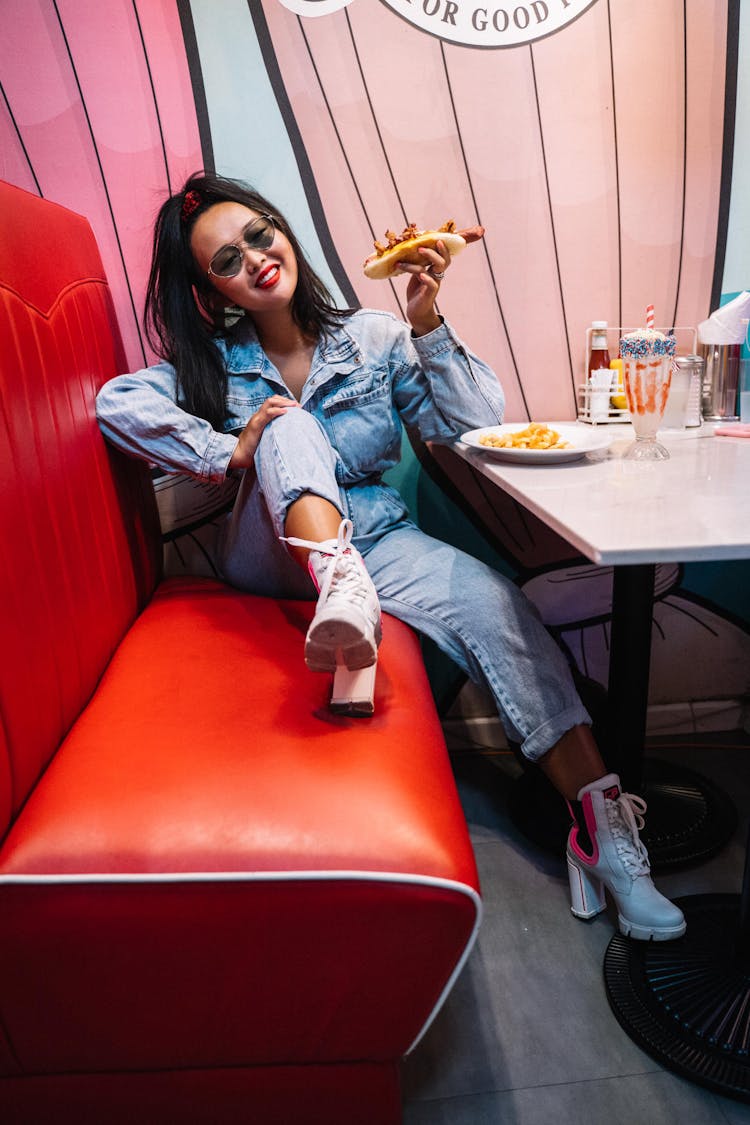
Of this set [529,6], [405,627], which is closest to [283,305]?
[405,627]

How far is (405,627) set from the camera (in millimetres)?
1525

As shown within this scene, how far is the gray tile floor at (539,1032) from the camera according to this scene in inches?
44.3

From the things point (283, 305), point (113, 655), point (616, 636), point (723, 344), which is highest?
point (283, 305)

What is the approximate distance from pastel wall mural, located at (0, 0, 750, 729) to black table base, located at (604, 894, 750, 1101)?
3.64 feet

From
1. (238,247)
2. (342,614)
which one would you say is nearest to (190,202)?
(238,247)

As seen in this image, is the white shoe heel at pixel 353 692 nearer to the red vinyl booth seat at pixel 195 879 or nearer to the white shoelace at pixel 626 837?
the red vinyl booth seat at pixel 195 879

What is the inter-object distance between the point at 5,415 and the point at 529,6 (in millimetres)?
1606

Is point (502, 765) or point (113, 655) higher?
point (113, 655)

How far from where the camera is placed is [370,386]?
1732 mm

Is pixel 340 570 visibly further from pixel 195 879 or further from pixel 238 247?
pixel 238 247

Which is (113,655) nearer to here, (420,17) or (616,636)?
(616,636)

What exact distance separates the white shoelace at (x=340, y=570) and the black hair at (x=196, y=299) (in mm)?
569

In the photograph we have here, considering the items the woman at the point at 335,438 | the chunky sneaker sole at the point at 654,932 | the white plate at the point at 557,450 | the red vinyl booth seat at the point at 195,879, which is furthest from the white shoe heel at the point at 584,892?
the white plate at the point at 557,450

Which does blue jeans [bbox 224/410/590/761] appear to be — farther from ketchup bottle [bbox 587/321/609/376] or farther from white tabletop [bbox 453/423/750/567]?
ketchup bottle [bbox 587/321/609/376]
